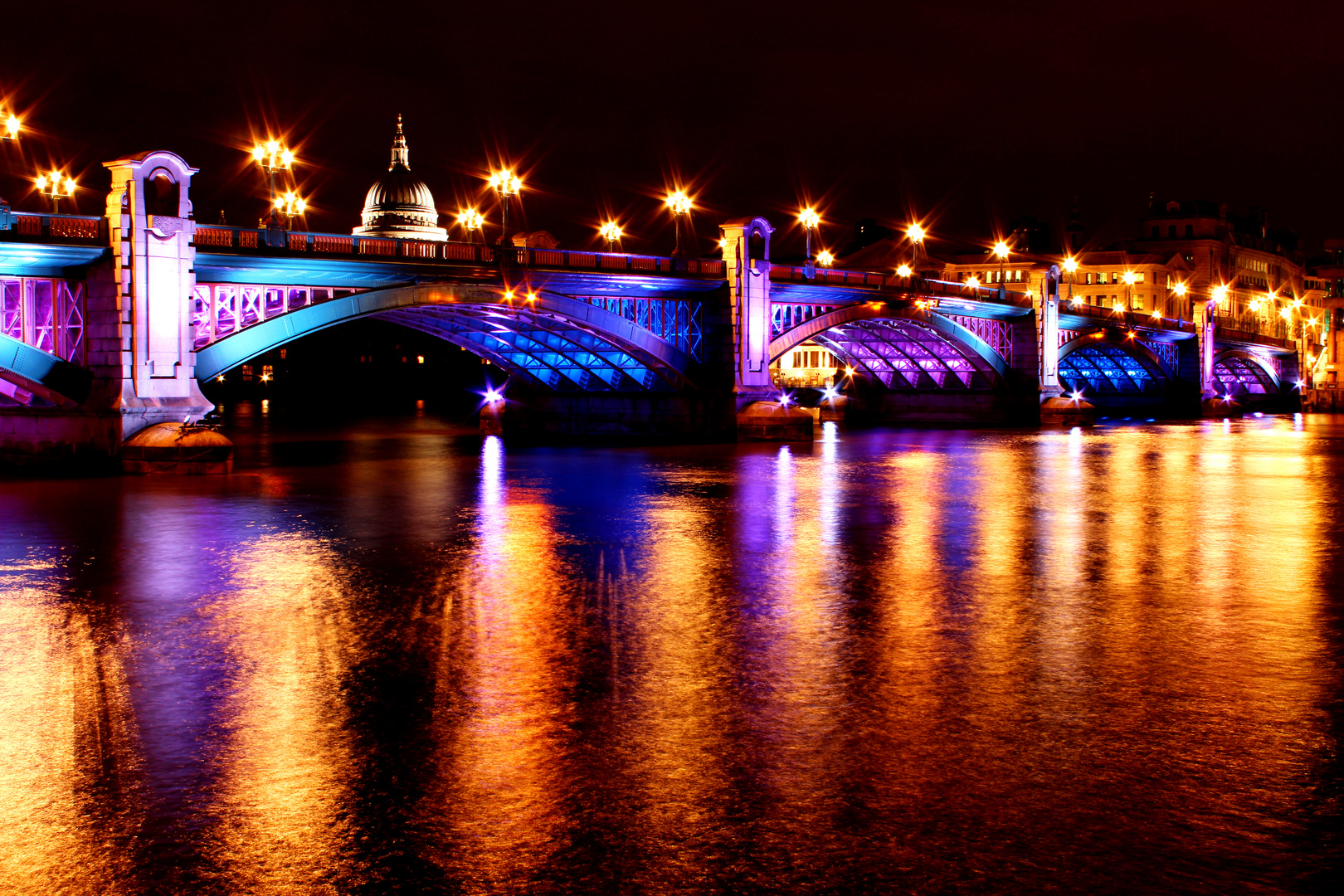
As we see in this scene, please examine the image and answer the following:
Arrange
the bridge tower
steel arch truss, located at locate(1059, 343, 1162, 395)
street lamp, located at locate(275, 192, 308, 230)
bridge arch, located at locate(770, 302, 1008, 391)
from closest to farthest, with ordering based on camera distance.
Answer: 1. street lamp, located at locate(275, 192, 308, 230)
2. bridge arch, located at locate(770, 302, 1008, 391)
3. the bridge tower
4. steel arch truss, located at locate(1059, 343, 1162, 395)

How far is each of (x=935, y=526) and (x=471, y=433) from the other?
48.3m

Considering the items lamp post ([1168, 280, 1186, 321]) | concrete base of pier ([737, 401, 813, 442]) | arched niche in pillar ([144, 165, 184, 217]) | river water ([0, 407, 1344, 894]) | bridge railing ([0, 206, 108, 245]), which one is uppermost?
lamp post ([1168, 280, 1186, 321])

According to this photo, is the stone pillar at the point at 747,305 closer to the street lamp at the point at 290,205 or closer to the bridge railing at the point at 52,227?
the street lamp at the point at 290,205

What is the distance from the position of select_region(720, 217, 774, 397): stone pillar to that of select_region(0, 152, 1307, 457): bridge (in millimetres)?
84

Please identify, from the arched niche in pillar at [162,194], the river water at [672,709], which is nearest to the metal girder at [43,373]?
the arched niche in pillar at [162,194]

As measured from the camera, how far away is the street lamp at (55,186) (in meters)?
38.5

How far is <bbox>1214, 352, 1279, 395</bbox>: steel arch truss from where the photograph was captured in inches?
4845

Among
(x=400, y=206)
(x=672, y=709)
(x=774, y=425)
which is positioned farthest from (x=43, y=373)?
(x=400, y=206)

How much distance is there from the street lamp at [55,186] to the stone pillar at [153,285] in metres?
4.45

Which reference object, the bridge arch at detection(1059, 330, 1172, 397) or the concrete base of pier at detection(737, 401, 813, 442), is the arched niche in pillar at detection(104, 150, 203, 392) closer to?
→ the concrete base of pier at detection(737, 401, 813, 442)

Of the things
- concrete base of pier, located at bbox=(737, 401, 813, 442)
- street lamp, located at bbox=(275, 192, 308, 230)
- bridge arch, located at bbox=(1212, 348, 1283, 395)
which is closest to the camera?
street lamp, located at bbox=(275, 192, 308, 230)

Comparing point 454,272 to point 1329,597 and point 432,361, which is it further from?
point 432,361

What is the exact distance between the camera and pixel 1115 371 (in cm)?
10831

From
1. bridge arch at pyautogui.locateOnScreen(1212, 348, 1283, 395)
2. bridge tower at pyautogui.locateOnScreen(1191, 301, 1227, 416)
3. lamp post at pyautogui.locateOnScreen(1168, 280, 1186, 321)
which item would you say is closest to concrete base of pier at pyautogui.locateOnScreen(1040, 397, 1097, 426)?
bridge tower at pyautogui.locateOnScreen(1191, 301, 1227, 416)
